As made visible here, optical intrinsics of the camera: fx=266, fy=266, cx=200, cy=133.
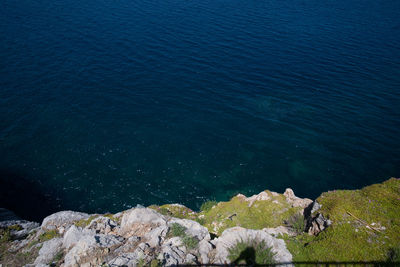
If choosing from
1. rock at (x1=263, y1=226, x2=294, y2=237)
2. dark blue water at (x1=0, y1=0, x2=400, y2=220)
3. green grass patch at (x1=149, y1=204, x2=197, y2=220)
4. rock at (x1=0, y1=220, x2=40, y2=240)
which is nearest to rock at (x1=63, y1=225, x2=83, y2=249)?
rock at (x1=0, y1=220, x2=40, y2=240)

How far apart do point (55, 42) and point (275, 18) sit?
172ft

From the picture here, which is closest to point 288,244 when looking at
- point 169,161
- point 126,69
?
point 169,161

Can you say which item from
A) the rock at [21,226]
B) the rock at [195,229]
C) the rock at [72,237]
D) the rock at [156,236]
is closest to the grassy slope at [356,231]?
the rock at [195,229]

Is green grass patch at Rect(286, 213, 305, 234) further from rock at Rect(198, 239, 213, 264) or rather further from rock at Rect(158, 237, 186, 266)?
rock at Rect(158, 237, 186, 266)

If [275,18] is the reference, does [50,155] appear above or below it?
below

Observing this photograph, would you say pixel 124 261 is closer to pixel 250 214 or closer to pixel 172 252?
pixel 172 252

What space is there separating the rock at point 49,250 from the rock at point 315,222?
1504 cm

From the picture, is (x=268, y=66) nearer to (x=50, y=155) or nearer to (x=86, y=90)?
(x=86, y=90)

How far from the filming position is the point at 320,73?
47.8 metres

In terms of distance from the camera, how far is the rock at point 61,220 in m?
19.5

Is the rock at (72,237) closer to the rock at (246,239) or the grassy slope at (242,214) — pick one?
the grassy slope at (242,214)

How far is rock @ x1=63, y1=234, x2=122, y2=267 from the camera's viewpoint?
47.4 feet

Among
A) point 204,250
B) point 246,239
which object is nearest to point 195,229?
point 204,250

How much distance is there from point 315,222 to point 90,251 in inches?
507
